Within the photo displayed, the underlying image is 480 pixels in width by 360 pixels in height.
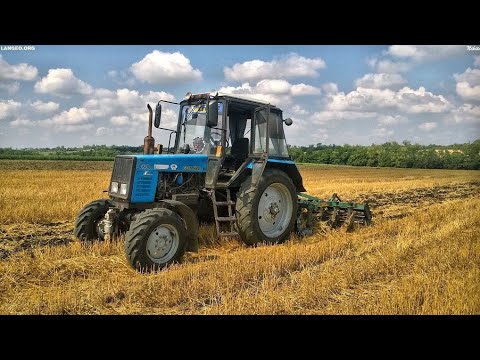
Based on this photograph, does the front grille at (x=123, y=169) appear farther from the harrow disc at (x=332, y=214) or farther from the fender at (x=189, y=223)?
the harrow disc at (x=332, y=214)

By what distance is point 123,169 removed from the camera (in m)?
6.43

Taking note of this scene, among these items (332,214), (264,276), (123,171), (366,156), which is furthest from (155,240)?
(366,156)

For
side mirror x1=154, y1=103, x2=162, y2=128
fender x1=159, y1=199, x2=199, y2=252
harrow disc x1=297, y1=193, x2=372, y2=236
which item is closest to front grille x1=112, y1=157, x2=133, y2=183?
fender x1=159, y1=199, x2=199, y2=252

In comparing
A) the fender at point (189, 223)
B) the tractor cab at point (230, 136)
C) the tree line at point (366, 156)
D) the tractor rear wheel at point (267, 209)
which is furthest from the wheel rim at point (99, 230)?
the tree line at point (366, 156)

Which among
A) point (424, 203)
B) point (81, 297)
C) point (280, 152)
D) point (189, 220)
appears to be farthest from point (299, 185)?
point (424, 203)

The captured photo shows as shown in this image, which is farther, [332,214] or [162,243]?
[332,214]

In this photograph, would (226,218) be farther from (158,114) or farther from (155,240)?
(158,114)

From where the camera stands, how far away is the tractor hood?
6289mm

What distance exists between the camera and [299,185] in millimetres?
8469

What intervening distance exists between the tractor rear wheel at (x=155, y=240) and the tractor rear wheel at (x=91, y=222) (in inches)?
56.3

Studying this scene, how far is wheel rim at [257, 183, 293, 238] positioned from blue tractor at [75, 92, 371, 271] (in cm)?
2

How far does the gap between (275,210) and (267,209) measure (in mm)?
171

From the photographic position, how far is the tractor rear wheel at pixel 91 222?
6672mm

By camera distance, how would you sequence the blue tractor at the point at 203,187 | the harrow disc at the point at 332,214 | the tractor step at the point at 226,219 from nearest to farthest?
1. the blue tractor at the point at 203,187
2. the tractor step at the point at 226,219
3. the harrow disc at the point at 332,214
